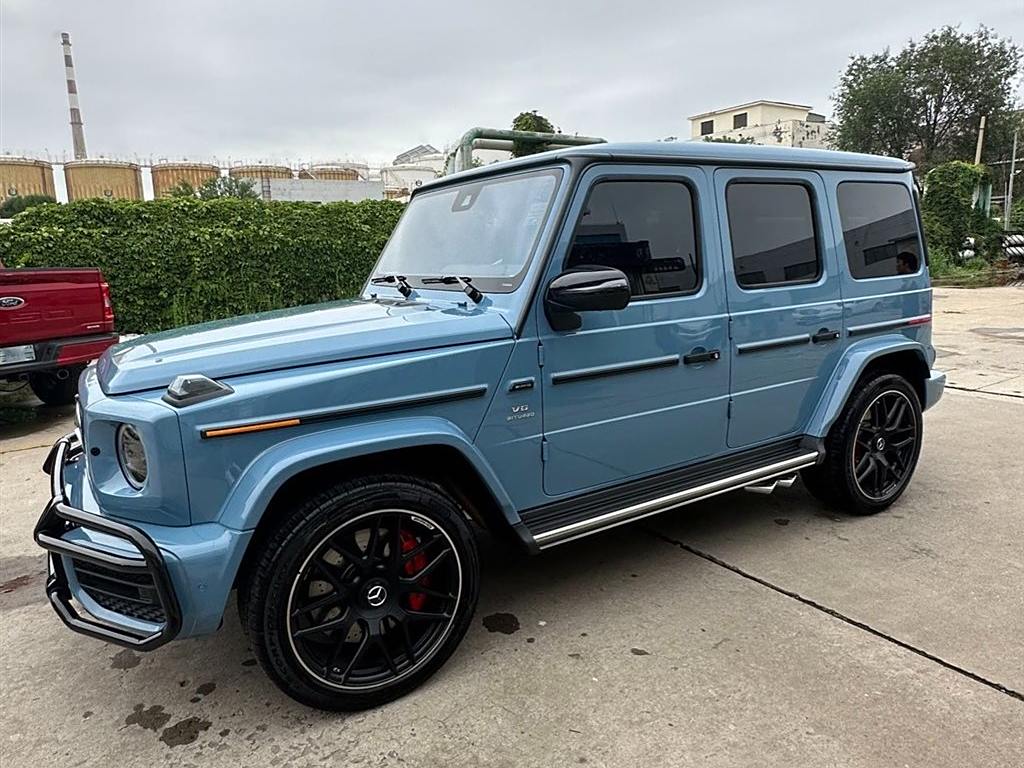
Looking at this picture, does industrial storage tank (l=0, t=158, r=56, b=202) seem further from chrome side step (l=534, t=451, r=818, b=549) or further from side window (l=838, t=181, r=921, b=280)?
chrome side step (l=534, t=451, r=818, b=549)

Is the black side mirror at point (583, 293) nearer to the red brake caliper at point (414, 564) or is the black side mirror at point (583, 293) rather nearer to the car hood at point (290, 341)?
the car hood at point (290, 341)

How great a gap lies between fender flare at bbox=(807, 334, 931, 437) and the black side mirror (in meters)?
1.63

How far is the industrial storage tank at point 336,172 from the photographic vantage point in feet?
181

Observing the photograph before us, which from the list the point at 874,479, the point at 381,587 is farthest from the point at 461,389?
the point at 874,479

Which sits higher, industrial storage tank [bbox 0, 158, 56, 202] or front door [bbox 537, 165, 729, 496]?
industrial storage tank [bbox 0, 158, 56, 202]

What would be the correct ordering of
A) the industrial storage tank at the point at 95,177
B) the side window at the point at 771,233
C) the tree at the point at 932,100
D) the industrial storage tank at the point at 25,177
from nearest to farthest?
the side window at the point at 771,233, the tree at the point at 932,100, the industrial storage tank at the point at 25,177, the industrial storage tank at the point at 95,177

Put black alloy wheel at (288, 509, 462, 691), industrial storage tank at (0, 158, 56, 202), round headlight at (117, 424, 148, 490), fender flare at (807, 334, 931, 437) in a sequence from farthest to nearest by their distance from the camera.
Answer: industrial storage tank at (0, 158, 56, 202)
fender flare at (807, 334, 931, 437)
black alloy wheel at (288, 509, 462, 691)
round headlight at (117, 424, 148, 490)

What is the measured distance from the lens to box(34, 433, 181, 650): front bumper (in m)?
2.11

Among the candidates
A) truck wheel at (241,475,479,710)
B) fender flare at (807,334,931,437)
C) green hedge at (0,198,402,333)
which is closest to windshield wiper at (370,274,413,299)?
truck wheel at (241,475,479,710)

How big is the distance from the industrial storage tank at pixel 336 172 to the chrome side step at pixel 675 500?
55577mm

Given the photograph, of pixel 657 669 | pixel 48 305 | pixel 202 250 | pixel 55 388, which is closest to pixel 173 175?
pixel 202 250

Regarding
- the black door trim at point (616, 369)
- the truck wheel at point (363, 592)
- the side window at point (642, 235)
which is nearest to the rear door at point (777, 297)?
the side window at point (642, 235)

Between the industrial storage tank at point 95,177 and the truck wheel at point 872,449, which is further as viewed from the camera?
the industrial storage tank at point 95,177

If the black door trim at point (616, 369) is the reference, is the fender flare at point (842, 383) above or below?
below
